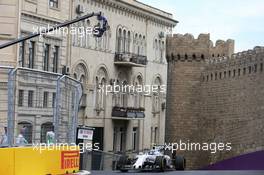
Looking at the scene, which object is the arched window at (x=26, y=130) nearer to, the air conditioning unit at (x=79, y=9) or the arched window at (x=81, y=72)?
the air conditioning unit at (x=79, y=9)

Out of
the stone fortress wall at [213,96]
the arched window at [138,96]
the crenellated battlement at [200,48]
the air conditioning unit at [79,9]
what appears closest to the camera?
the stone fortress wall at [213,96]

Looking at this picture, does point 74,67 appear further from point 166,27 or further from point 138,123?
point 166,27

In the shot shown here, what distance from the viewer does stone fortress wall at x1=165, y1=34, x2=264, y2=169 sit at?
3194cm

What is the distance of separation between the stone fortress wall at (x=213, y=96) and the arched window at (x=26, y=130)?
22.8 meters

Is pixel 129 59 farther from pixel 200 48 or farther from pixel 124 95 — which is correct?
pixel 200 48

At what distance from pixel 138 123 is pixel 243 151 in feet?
63.5

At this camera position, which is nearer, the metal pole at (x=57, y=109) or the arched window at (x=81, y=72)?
the metal pole at (x=57, y=109)

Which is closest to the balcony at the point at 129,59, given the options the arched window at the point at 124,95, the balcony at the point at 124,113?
the arched window at the point at 124,95

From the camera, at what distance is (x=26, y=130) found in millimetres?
8453

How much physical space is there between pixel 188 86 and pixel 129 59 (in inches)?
280

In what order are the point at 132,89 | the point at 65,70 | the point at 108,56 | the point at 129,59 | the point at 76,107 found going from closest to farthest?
the point at 76,107
the point at 65,70
the point at 108,56
the point at 129,59
the point at 132,89

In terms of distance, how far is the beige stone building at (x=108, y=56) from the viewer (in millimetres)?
35750

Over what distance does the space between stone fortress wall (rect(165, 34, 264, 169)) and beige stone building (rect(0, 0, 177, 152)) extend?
15.4ft

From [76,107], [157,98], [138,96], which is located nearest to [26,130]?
[76,107]
